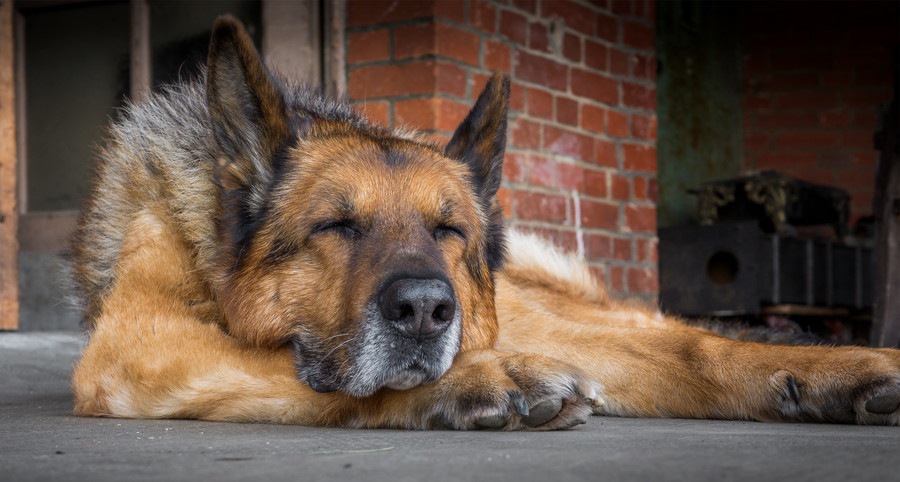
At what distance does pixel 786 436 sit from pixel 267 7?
378cm

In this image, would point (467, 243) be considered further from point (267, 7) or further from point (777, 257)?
point (777, 257)

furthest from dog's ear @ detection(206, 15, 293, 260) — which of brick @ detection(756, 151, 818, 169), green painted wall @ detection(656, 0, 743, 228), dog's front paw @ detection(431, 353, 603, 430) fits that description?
brick @ detection(756, 151, 818, 169)

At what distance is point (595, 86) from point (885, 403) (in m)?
3.98

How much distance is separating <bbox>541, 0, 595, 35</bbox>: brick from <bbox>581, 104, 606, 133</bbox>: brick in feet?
1.48

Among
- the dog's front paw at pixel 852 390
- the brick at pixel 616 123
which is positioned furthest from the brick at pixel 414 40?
the dog's front paw at pixel 852 390

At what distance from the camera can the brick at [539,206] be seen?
18.5ft

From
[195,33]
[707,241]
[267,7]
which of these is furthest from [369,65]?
[707,241]

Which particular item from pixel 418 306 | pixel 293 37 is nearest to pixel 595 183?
pixel 293 37

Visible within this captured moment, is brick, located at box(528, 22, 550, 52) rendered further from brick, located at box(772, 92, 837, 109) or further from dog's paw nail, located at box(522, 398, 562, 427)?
brick, located at box(772, 92, 837, 109)

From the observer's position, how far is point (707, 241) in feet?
24.1

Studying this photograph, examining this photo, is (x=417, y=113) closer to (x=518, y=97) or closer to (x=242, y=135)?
(x=518, y=97)

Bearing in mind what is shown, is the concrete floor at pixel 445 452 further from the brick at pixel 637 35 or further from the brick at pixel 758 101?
the brick at pixel 758 101

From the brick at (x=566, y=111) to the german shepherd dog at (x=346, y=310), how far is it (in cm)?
266

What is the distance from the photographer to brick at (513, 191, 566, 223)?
5648mm
